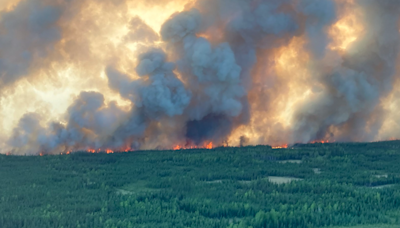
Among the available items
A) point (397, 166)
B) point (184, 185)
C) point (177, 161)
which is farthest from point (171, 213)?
point (397, 166)

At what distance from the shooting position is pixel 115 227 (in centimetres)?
1802

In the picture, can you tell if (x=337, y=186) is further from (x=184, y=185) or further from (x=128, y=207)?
(x=128, y=207)

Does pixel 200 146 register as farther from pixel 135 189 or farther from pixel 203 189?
pixel 203 189

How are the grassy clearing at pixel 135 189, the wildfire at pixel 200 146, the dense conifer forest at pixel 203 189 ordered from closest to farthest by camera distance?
the dense conifer forest at pixel 203 189 < the grassy clearing at pixel 135 189 < the wildfire at pixel 200 146

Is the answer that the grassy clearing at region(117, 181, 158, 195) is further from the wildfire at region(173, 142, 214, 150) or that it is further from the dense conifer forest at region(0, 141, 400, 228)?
the wildfire at region(173, 142, 214, 150)

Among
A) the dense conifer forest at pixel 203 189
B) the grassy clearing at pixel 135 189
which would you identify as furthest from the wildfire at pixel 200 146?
the grassy clearing at pixel 135 189

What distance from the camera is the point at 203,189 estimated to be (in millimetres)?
26328

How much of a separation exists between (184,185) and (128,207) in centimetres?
579

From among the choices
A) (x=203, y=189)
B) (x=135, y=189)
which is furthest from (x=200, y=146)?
(x=203, y=189)

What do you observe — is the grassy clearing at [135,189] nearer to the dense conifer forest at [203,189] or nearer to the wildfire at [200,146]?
the dense conifer forest at [203,189]

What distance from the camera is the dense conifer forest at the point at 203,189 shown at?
19.7 m

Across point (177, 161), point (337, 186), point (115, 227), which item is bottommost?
point (115, 227)

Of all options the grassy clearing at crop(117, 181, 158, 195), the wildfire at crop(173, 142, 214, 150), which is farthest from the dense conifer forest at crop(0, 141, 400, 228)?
the wildfire at crop(173, 142, 214, 150)

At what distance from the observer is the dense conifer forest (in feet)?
64.7
